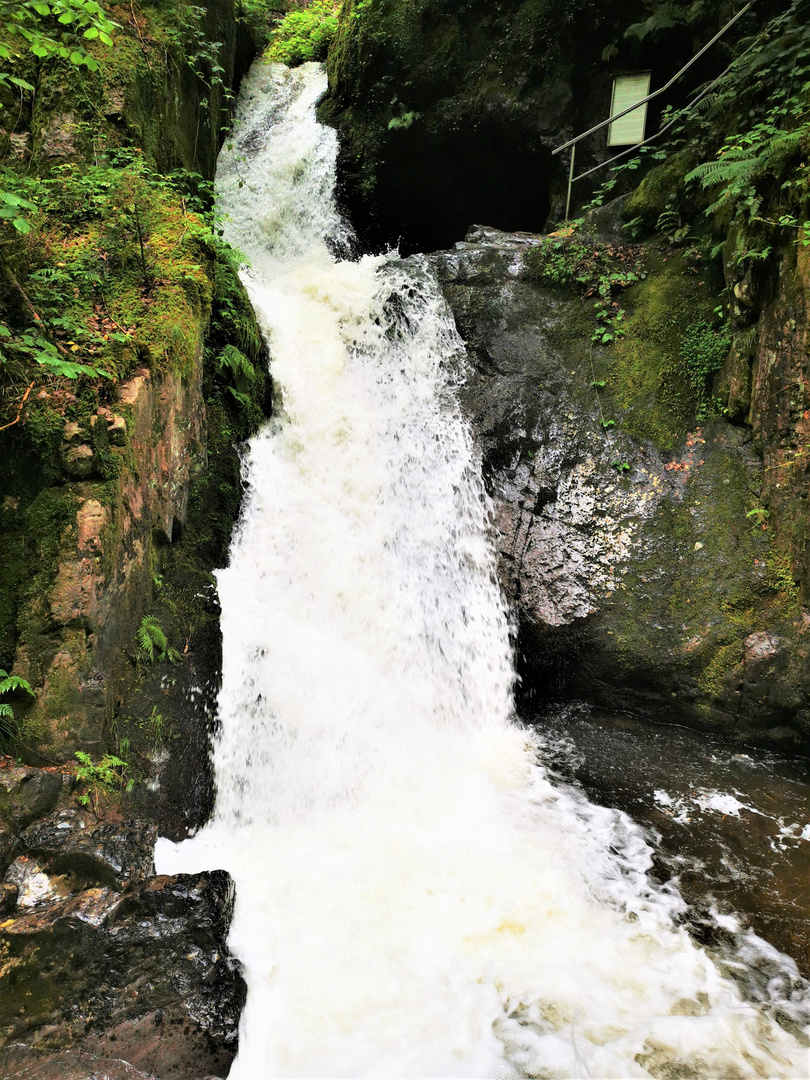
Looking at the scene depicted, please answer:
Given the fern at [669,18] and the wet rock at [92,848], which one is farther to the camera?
the fern at [669,18]

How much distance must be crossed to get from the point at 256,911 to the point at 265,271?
7990 millimetres

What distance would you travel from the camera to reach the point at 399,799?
14.8 feet

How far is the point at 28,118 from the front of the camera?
477cm

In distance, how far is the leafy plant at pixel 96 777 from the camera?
3.35 metres

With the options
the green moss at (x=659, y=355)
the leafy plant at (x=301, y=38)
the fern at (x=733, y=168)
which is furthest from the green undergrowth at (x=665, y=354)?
the leafy plant at (x=301, y=38)

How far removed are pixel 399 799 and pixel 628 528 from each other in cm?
346

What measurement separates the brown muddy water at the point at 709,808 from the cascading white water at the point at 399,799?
25 cm

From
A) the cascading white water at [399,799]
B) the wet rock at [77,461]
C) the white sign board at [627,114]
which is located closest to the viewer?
the cascading white water at [399,799]

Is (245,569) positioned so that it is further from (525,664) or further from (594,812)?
(594,812)

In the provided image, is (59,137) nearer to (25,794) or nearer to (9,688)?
(9,688)

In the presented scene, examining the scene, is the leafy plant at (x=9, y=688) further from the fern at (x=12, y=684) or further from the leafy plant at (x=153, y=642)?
the leafy plant at (x=153, y=642)

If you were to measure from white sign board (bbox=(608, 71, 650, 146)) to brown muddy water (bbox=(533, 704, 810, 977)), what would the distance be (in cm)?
744

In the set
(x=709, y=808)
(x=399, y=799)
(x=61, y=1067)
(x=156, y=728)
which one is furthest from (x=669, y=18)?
(x=61, y=1067)

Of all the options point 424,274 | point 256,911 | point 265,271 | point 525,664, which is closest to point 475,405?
point 424,274
